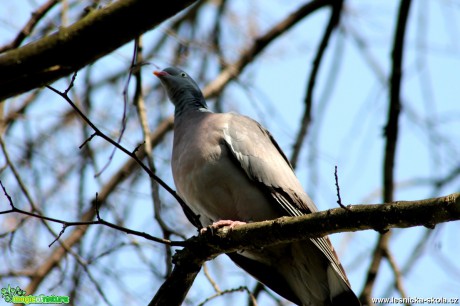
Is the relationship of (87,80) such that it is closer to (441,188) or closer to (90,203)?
(90,203)

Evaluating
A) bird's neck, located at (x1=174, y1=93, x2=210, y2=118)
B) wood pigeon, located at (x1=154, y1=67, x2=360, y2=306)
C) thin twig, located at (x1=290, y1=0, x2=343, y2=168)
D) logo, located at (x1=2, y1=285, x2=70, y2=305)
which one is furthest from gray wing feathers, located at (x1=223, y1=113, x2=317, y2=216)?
logo, located at (x1=2, y1=285, x2=70, y2=305)

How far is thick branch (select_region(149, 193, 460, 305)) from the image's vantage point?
253cm

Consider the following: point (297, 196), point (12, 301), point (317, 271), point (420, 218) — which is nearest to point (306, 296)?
point (317, 271)

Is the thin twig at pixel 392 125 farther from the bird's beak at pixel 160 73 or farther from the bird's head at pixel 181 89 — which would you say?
the bird's beak at pixel 160 73

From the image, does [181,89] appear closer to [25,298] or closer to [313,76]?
[313,76]

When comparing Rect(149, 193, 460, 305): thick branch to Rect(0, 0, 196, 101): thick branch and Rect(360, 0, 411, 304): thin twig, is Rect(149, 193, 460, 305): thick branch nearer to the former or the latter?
Rect(0, 0, 196, 101): thick branch

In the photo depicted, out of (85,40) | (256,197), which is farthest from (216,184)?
(85,40)

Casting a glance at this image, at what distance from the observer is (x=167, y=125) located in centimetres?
543

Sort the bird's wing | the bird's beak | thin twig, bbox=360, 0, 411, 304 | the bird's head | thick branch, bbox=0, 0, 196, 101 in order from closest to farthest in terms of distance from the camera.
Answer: thick branch, bbox=0, 0, 196, 101, the bird's wing, thin twig, bbox=360, 0, 411, 304, the bird's head, the bird's beak

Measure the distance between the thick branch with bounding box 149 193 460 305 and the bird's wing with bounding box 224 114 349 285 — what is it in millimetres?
645

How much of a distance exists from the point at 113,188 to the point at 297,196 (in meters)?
1.83

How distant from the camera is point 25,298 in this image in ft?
13.5

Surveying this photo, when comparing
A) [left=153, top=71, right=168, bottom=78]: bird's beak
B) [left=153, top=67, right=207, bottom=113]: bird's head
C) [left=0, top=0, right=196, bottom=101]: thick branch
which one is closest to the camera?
[left=0, top=0, right=196, bottom=101]: thick branch

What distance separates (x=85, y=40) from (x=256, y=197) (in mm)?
1409
